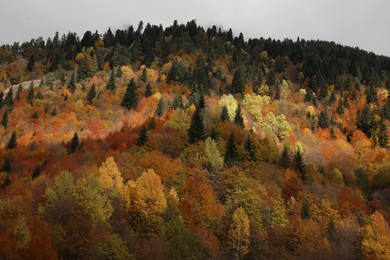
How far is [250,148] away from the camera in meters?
82.0

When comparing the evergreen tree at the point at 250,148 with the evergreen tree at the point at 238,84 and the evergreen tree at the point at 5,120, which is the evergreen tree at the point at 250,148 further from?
the evergreen tree at the point at 5,120

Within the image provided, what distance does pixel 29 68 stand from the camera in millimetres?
166625

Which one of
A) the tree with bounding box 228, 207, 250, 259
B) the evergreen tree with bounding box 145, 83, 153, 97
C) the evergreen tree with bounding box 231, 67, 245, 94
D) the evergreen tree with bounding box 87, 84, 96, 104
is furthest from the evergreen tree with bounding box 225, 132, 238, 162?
the evergreen tree with bounding box 231, 67, 245, 94

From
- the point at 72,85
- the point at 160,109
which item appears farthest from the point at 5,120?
the point at 160,109

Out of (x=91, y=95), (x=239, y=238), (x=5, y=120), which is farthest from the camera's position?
(x=91, y=95)

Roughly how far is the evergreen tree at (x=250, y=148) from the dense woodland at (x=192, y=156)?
540 millimetres

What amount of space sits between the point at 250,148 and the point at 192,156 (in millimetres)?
13347

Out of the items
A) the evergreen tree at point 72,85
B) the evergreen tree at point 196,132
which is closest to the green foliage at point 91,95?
the evergreen tree at point 72,85

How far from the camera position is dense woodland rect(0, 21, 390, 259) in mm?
52469

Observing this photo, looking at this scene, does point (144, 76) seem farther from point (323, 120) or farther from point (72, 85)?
point (323, 120)

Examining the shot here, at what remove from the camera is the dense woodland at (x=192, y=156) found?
172ft

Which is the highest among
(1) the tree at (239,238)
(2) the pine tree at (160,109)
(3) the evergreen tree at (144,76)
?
(3) the evergreen tree at (144,76)

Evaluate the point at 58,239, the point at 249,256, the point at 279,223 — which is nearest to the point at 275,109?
the point at 279,223

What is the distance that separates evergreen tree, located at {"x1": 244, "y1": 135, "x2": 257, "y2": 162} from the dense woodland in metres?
0.54
